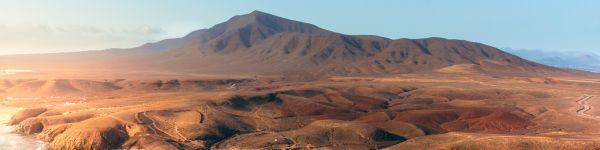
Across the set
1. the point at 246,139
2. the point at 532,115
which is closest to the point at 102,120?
the point at 246,139

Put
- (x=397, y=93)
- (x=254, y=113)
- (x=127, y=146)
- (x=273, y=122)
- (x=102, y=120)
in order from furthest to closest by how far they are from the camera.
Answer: (x=397, y=93) → (x=254, y=113) → (x=273, y=122) → (x=102, y=120) → (x=127, y=146)

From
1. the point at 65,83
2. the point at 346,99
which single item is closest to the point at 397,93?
the point at 346,99

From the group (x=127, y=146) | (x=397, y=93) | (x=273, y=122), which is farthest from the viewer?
(x=397, y=93)

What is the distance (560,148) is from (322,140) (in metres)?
35.9

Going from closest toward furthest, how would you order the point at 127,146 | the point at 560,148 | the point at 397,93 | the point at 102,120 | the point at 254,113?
the point at 560,148 < the point at 127,146 < the point at 102,120 < the point at 254,113 < the point at 397,93

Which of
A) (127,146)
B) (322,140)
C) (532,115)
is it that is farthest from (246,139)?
(532,115)

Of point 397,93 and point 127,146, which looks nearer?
point 127,146

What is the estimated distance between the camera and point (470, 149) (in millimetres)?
80500

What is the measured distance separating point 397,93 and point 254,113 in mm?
72587

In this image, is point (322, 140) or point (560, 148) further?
point (322, 140)

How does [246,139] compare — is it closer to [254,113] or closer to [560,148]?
[254,113]

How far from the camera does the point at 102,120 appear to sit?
326 feet

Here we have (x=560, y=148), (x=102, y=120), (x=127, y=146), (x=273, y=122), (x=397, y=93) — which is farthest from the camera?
(x=397, y=93)

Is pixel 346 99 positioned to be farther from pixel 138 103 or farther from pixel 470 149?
pixel 470 149
